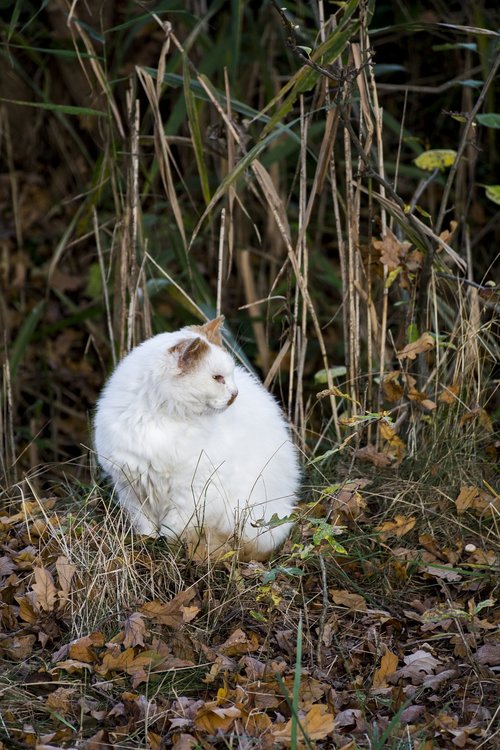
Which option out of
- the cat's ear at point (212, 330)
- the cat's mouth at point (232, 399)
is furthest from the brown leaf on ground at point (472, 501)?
the cat's ear at point (212, 330)

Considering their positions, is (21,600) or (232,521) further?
(232,521)

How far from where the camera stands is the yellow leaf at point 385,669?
2311 mm

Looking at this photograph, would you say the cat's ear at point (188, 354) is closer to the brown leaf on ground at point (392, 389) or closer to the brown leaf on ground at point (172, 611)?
the brown leaf on ground at point (172, 611)

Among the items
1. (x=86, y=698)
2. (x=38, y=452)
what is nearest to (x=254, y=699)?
(x=86, y=698)

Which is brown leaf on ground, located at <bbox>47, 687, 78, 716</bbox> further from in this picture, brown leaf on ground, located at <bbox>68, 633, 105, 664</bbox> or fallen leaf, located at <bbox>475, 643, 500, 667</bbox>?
fallen leaf, located at <bbox>475, 643, 500, 667</bbox>

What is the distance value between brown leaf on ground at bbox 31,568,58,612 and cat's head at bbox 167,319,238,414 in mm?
598

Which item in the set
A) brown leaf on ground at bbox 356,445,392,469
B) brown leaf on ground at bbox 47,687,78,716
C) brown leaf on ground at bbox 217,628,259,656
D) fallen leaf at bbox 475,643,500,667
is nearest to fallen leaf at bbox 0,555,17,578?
brown leaf on ground at bbox 47,687,78,716

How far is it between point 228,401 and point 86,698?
2.93 feet

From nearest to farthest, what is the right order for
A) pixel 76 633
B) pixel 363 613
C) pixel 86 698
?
pixel 86 698 → pixel 76 633 → pixel 363 613

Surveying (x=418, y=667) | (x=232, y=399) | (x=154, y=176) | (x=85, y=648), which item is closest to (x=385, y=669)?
(x=418, y=667)

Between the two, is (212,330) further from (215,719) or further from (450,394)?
(215,719)

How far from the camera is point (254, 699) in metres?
2.20

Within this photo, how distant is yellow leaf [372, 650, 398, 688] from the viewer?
2.31 m

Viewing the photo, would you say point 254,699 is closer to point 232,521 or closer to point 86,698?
point 86,698
